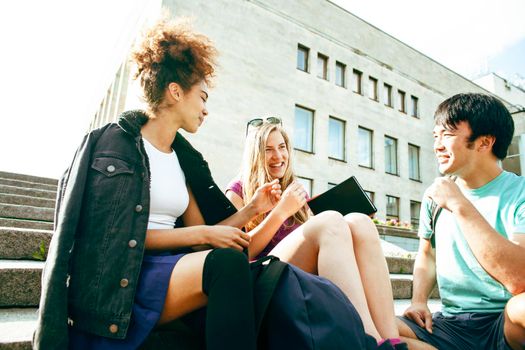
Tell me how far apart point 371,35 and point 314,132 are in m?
6.48

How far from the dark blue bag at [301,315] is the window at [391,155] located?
15786mm

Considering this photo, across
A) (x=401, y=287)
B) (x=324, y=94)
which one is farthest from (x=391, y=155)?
(x=401, y=287)

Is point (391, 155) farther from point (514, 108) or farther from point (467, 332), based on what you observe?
point (467, 332)

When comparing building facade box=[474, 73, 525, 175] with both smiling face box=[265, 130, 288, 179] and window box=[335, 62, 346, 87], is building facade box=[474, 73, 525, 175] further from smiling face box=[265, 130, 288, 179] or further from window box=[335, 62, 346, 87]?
smiling face box=[265, 130, 288, 179]

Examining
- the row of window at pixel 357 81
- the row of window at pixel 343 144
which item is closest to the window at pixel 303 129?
the row of window at pixel 343 144

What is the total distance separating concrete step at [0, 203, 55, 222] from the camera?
364 centimetres

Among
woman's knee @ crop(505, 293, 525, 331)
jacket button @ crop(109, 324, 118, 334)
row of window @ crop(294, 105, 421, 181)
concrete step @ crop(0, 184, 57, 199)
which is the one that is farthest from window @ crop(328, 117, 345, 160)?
jacket button @ crop(109, 324, 118, 334)

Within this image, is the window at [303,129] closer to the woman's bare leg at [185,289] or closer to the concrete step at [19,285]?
the concrete step at [19,285]

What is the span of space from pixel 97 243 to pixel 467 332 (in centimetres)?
184

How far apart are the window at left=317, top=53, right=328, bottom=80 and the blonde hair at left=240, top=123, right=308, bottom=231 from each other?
1214 centimetres

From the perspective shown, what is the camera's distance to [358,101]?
14969mm

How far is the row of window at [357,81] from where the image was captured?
13.7 m

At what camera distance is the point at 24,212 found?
3736mm

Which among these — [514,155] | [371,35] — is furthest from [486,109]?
[514,155]
